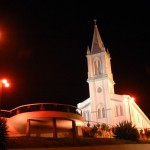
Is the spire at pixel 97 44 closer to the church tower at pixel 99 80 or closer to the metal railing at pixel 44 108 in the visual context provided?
the church tower at pixel 99 80

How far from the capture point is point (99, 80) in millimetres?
72000

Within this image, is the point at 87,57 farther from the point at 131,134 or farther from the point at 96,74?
the point at 131,134

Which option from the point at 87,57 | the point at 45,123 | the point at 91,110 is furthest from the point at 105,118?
the point at 45,123

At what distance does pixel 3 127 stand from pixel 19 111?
374 inches

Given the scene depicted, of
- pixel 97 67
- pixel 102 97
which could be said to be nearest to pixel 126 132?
pixel 102 97

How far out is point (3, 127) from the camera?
19219mm

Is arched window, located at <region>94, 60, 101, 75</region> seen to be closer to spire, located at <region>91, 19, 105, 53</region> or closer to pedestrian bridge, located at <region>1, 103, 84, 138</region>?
spire, located at <region>91, 19, 105, 53</region>

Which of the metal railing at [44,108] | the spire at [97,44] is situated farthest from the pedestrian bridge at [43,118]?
the spire at [97,44]

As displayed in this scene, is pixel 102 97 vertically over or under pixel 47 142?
over

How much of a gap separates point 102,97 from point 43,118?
43773mm

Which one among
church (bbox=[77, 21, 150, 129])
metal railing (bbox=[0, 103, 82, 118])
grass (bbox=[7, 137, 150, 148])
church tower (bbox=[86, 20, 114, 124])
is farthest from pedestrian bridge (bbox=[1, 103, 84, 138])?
church tower (bbox=[86, 20, 114, 124])

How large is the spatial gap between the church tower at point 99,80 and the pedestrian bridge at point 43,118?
37.3 metres

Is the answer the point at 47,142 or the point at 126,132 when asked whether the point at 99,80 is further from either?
the point at 47,142

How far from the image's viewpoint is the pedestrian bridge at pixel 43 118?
89.3 ft
